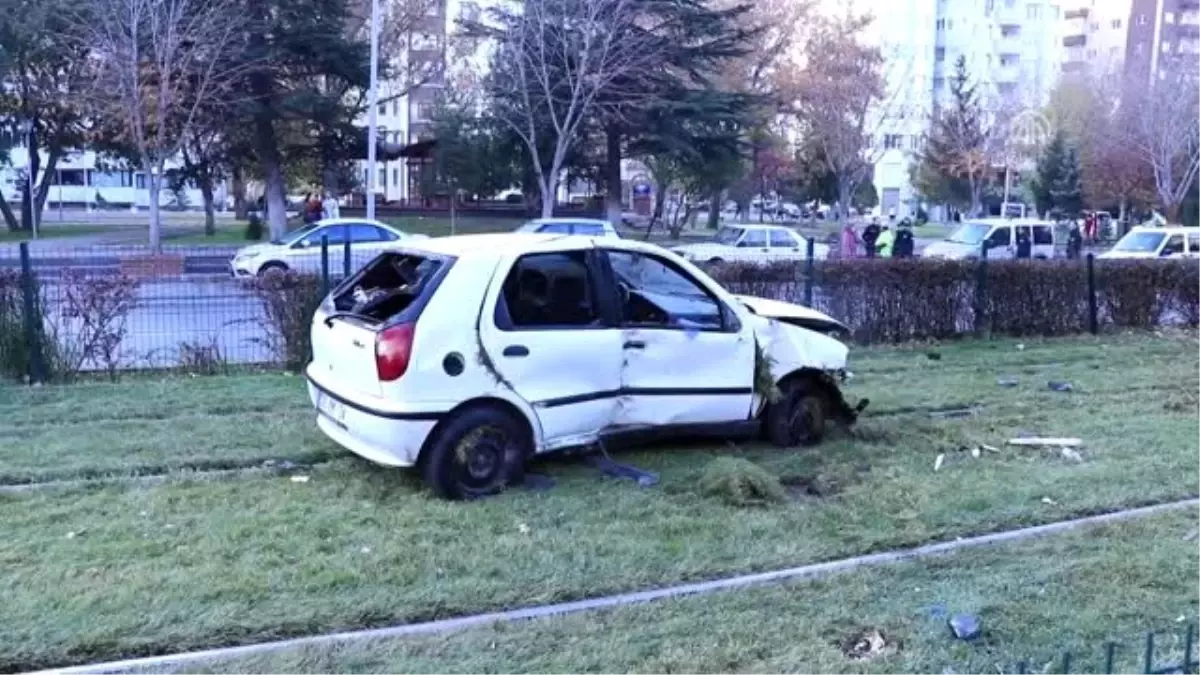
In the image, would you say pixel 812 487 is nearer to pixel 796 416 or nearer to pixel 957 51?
pixel 796 416

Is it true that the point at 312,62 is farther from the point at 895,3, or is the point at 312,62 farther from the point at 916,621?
the point at 895,3

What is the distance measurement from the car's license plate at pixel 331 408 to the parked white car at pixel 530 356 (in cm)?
2

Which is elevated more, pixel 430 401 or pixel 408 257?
pixel 408 257

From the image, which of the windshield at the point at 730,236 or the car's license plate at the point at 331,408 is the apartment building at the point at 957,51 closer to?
the windshield at the point at 730,236

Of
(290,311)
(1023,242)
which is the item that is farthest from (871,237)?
(290,311)

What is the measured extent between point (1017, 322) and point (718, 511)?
987 centimetres

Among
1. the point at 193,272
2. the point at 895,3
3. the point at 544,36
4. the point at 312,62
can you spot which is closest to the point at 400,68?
the point at 312,62

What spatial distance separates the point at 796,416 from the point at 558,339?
2.16m

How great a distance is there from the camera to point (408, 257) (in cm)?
693

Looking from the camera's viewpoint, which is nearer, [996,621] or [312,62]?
[996,621]

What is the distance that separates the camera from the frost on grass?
645 cm

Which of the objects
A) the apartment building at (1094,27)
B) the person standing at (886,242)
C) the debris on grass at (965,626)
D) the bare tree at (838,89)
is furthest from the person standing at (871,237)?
the apartment building at (1094,27)

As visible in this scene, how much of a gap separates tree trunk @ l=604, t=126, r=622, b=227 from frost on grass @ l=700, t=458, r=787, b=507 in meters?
33.4

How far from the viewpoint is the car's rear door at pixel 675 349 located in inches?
281
